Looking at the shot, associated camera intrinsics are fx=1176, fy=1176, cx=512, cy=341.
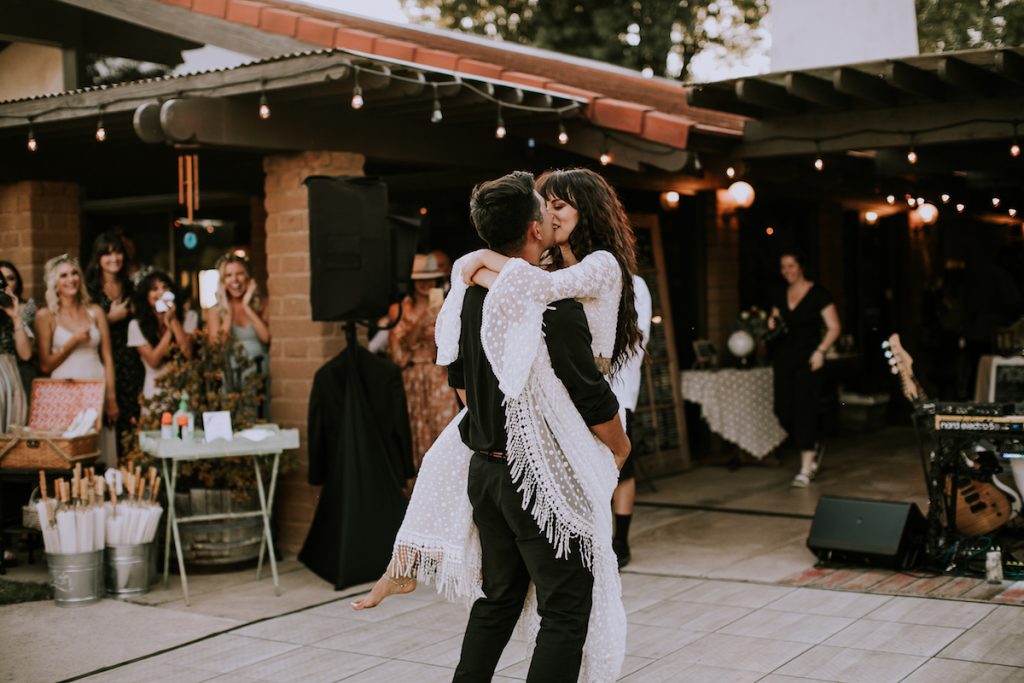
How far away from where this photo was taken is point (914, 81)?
21.8 feet

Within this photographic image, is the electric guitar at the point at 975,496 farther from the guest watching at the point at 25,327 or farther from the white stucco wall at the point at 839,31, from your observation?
the guest watching at the point at 25,327

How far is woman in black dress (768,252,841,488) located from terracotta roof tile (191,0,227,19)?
4.36m

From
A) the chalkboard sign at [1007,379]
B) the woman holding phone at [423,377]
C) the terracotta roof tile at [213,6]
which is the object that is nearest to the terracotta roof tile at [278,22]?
the terracotta roof tile at [213,6]

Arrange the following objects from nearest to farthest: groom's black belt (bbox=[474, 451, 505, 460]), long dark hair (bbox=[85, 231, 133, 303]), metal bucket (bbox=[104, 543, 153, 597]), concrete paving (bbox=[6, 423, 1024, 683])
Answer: groom's black belt (bbox=[474, 451, 505, 460]), concrete paving (bbox=[6, 423, 1024, 683]), metal bucket (bbox=[104, 543, 153, 597]), long dark hair (bbox=[85, 231, 133, 303])

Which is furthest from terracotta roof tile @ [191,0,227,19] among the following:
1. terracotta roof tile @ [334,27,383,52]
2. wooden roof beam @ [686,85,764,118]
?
wooden roof beam @ [686,85,764,118]

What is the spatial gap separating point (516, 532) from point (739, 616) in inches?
88.9

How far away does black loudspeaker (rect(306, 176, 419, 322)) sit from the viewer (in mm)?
6000

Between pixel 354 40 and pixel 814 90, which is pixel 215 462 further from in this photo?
pixel 814 90

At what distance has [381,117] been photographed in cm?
684

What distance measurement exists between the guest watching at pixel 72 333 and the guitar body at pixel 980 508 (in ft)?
15.4

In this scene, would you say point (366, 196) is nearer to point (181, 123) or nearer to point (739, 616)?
point (181, 123)

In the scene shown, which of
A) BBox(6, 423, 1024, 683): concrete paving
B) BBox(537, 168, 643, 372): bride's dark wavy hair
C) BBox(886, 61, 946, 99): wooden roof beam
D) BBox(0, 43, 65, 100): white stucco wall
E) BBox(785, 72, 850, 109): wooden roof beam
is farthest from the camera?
BBox(0, 43, 65, 100): white stucco wall

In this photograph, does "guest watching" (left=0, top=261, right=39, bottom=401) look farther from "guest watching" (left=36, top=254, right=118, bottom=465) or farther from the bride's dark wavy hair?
the bride's dark wavy hair

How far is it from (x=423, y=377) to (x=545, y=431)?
12.4 ft
